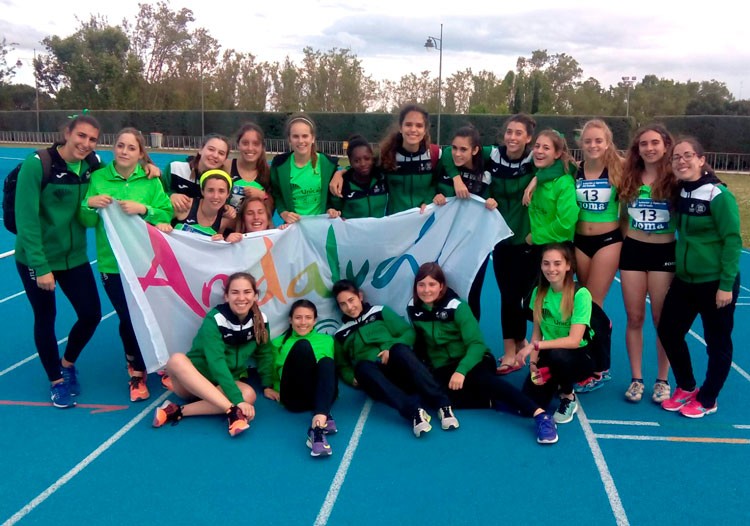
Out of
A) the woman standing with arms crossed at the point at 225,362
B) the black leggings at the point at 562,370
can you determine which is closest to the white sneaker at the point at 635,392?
the black leggings at the point at 562,370

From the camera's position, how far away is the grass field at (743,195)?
41.3 ft

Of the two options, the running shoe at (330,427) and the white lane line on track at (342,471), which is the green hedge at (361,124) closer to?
the white lane line on track at (342,471)

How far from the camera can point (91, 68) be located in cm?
5341

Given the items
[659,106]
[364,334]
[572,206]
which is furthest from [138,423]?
[659,106]

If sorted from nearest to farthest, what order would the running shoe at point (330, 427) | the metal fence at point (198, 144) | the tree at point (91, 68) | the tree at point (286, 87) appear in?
the running shoe at point (330, 427) < the metal fence at point (198, 144) < the tree at point (286, 87) < the tree at point (91, 68)

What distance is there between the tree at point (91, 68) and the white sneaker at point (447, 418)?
179 ft

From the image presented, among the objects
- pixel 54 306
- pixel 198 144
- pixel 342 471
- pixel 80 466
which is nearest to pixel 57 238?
pixel 54 306

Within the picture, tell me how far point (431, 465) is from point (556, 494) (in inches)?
29.3

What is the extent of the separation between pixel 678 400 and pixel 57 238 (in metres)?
4.67

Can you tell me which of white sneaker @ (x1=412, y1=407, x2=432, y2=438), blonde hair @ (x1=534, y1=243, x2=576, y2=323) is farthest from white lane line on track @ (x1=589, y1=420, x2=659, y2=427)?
white sneaker @ (x1=412, y1=407, x2=432, y2=438)

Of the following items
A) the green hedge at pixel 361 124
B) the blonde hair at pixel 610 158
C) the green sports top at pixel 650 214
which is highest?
the green hedge at pixel 361 124

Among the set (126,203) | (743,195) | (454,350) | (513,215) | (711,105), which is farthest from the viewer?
(711,105)

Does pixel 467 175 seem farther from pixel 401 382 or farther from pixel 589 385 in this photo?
pixel 589 385

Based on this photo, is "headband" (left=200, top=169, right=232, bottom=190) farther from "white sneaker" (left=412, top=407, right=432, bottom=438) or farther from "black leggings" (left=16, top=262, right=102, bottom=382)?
"white sneaker" (left=412, top=407, right=432, bottom=438)
